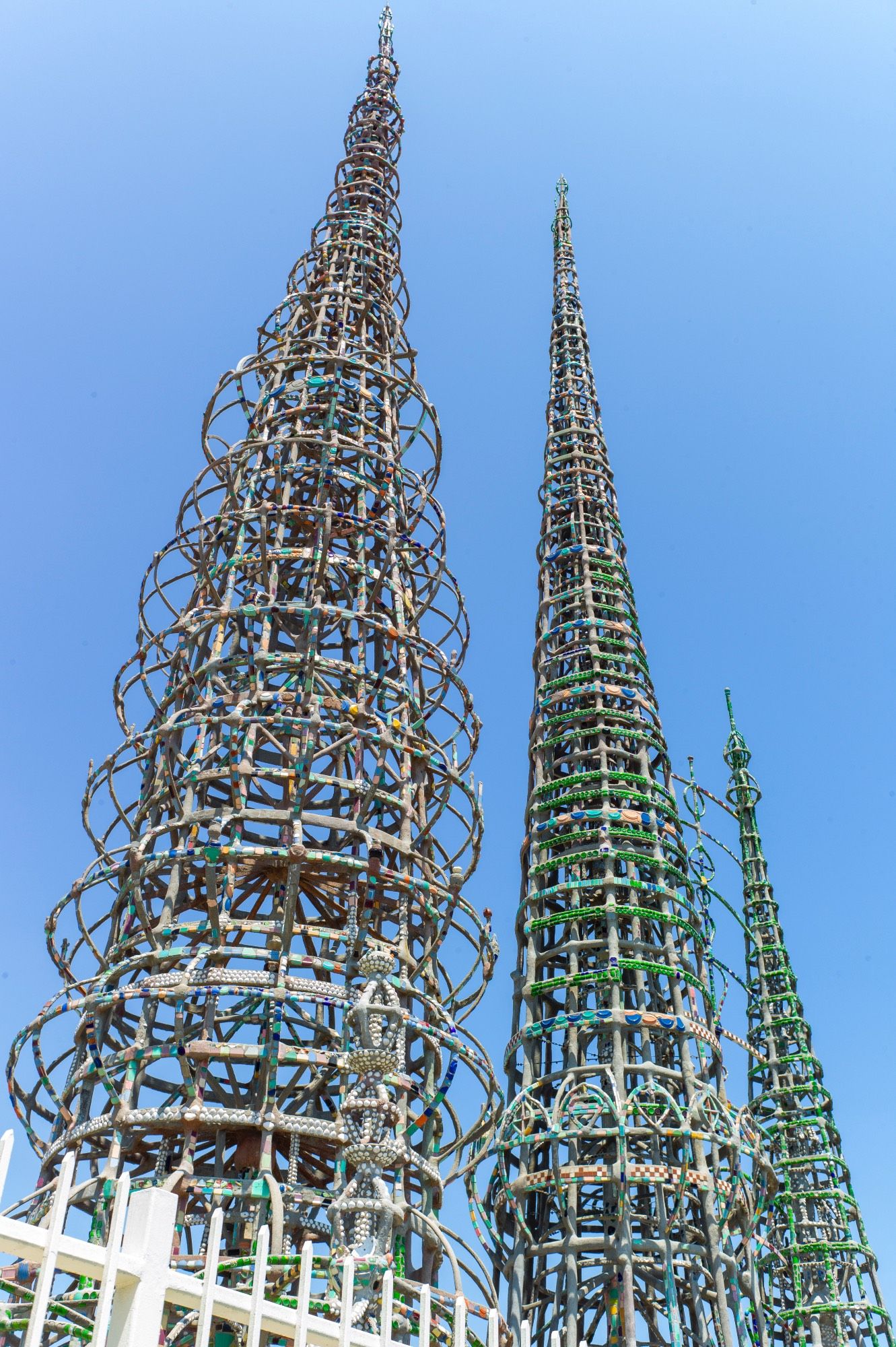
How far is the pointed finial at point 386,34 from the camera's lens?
140 ft

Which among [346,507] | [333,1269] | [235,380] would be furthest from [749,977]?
[333,1269]

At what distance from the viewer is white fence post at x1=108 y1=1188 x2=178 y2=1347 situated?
7652 millimetres

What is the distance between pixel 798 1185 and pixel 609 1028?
15.6m

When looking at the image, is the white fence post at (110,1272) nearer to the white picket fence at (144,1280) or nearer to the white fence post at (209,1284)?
the white picket fence at (144,1280)

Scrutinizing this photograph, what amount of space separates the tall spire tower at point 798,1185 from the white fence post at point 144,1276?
29.2m

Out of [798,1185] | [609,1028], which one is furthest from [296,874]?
[798,1185]

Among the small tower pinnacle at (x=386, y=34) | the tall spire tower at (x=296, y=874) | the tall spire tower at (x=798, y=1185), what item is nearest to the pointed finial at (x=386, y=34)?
the small tower pinnacle at (x=386, y=34)

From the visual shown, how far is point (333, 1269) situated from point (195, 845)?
28.0ft

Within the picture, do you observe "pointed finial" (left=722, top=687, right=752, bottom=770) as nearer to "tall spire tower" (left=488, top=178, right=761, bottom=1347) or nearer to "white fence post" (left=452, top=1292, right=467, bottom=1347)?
"tall spire tower" (left=488, top=178, right=761, bottom=1347)

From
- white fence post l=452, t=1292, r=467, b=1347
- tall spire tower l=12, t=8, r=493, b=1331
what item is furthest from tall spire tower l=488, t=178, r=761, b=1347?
white fence post l=452, t=1292, r=467, b=1347

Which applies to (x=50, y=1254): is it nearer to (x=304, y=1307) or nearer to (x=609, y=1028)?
(x=304, y=1307)

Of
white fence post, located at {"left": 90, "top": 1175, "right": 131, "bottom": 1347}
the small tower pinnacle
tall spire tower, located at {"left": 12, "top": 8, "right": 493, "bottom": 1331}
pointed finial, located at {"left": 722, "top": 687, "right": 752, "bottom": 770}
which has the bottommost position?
white fence post, located at {"left": 90, "top": 1175, "right": 131, "bottom": 1347}

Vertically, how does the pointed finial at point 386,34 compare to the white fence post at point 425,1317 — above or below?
above

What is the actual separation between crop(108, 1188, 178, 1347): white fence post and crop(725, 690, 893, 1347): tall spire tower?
95.8ft
